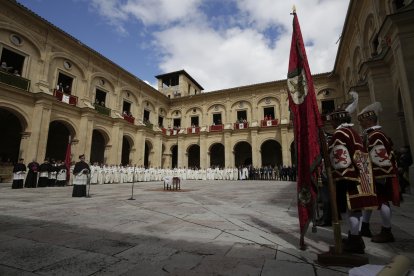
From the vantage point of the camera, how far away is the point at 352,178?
2.69 meters

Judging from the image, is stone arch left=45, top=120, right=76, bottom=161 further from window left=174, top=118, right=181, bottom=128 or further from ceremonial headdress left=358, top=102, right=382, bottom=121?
ceremonial headdress left=358, top=102, right=382, bottom=121

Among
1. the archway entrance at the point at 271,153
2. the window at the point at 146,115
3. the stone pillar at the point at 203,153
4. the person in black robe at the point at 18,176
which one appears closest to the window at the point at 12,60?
the person in black robe at the point at 18,176

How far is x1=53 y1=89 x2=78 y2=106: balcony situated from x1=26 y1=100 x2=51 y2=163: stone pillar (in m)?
1.27

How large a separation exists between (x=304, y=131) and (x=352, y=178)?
743mm

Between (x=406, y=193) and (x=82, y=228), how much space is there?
413 inches

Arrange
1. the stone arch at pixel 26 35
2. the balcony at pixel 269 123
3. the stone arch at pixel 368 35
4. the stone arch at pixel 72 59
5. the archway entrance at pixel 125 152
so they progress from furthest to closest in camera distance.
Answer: the archway entrance at pixel 125 152 → the balcony at pixel 269 123 → the stone arch at pixel 72 59 → the stone arch at pixel 26 35 → the stone arch at pixel 368 35

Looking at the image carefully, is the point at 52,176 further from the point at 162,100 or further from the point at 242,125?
the point at 242,125

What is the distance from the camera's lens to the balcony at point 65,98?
699 inches

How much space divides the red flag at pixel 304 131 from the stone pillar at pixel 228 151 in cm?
2415

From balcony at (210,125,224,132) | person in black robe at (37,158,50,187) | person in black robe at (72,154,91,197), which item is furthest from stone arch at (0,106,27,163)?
balcony at (210,125,224,132)

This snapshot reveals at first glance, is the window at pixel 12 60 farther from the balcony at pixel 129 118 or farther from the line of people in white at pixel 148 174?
the balcony at pixel 129 118

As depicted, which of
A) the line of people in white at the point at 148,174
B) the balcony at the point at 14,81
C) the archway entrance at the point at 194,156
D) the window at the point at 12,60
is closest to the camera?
the balcony at the point at 14,81

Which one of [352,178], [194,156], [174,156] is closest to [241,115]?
[194,156]

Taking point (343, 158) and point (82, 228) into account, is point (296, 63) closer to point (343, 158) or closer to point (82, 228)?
point (343, 158)
